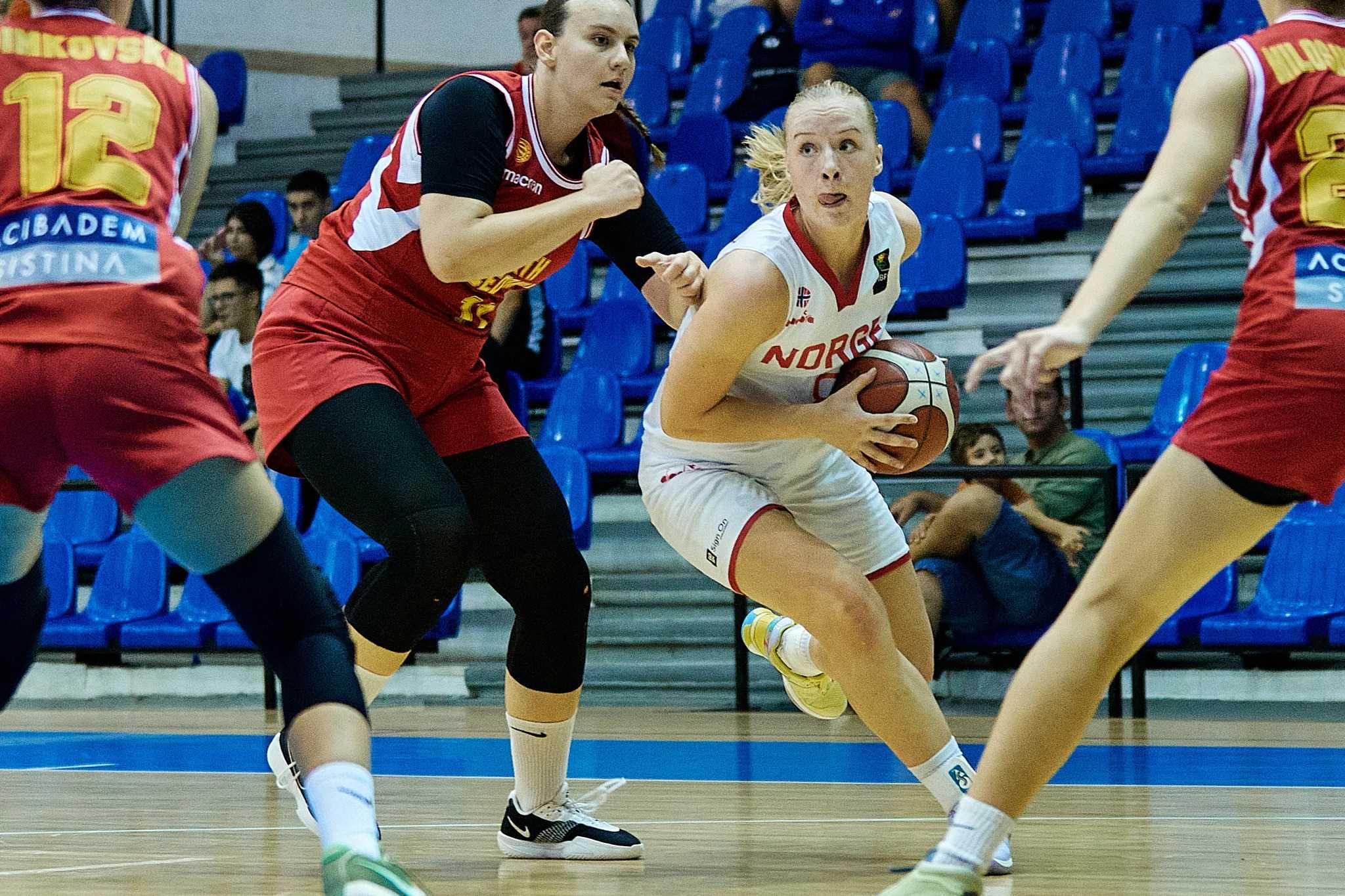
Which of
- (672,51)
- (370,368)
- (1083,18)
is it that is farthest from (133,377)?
(672,51)

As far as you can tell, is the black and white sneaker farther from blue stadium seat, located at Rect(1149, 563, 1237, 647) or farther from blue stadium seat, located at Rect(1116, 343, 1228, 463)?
blue stadium seat, located at Rect(1116, 343, 1228, 463)

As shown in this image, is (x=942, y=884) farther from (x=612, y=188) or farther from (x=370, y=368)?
(x=370, y=368)

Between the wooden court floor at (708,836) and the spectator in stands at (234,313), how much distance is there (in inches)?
152

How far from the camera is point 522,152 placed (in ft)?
11.4

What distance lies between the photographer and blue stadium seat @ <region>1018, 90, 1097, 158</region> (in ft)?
30.2

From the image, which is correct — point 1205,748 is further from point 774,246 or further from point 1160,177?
point 1160,177

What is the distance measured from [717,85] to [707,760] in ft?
20.0

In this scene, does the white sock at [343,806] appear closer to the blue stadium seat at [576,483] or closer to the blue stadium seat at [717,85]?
the blue stadium seat at [576,483]

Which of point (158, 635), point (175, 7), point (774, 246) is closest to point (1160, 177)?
point (774, 246)

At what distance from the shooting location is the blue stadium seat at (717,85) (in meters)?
10.8

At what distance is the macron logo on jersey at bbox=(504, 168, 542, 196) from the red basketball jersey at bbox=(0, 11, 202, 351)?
109 centimetres

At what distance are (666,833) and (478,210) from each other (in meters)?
1.49

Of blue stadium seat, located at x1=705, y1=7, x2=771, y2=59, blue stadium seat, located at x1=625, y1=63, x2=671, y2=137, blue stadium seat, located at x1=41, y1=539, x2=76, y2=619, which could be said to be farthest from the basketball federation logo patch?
blue stadium seat, located at x1=705, y1=7, x2=771, y2=59

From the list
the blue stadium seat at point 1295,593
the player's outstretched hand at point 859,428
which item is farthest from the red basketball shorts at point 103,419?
the blue stadium seat at point 1295,593
